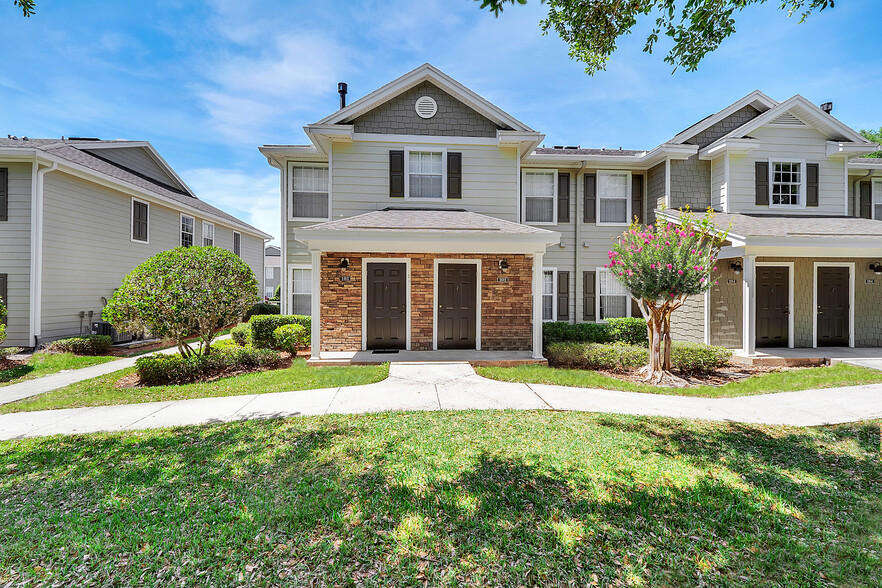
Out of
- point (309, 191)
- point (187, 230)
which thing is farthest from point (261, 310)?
point (309, 191)

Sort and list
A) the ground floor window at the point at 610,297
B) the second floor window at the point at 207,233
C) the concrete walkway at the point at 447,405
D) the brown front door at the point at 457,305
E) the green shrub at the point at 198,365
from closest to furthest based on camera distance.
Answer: the concrete walkway at the point at 447,405 → the green shrub at the point at 198,365 → the brown front door at the point at 457,305 → the ground floor window at the point at 610,297 → the second floor window at the point at 207,233

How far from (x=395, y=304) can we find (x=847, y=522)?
8.16 m

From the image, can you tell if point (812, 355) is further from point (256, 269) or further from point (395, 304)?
point (256, 269)

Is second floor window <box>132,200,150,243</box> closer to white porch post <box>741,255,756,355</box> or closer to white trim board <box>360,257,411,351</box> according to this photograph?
white trim board <box>360,257,411,351</box>

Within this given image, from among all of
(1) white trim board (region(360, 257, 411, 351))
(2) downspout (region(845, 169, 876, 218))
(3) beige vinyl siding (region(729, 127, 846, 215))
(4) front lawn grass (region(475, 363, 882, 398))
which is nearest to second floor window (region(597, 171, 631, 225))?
(3) beige vinyl siding (region(729, 127, 846, 215))

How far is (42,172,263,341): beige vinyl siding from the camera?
10.2 m

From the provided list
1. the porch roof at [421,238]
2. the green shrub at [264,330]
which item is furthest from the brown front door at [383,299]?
the green shrub at [264,330]

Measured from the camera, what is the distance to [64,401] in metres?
5.88

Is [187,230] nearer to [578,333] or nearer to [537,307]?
[537,307]

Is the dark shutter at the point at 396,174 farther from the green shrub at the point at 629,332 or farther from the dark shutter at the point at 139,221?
the dark shutter at the point at 139,221

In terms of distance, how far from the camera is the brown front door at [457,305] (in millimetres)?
9602

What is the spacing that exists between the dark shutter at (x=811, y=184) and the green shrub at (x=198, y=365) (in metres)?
16.4

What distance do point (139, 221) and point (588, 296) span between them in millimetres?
16221

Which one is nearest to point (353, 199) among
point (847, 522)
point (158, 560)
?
point (158, 560)
